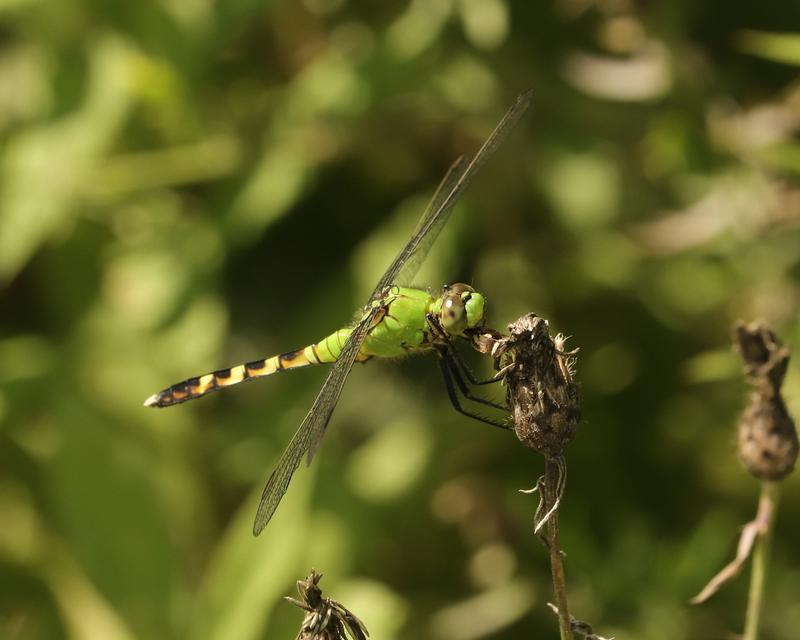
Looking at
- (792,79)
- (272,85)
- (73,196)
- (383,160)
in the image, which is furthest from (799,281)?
(73,196)

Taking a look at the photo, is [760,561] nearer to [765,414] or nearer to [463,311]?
[765,414]

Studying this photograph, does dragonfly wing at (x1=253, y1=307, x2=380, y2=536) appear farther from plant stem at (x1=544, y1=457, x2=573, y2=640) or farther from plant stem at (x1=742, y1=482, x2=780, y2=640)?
plant stem at (x1=742, y1=482, x2=780, y2=640)

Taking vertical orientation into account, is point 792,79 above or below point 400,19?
below

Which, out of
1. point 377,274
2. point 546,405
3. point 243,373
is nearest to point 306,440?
point 546,405

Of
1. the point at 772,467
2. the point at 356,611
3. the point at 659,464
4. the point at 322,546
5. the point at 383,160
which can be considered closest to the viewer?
the point at 772,467

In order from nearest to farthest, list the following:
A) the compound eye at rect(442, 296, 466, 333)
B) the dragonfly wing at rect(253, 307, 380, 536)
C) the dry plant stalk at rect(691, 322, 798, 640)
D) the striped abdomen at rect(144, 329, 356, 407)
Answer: the dry plant stalk at rect(691, 322, 798, 640) → the dragonfly wing at rect(253, 307, 380, 536) → the compound eye at rect(442, 296, 466, 333) → the striped abdomen at rect(144, 329, 356, 407)

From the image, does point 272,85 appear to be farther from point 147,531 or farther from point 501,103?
point 147,531

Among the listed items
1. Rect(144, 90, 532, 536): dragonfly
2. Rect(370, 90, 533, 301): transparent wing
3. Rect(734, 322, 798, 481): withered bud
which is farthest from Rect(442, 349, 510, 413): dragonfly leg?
Rect(734, 322, 798, 481): withered bud

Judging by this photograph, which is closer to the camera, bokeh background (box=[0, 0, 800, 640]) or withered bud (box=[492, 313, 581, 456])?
withered bud (box=[492, 313, 581, 456])
